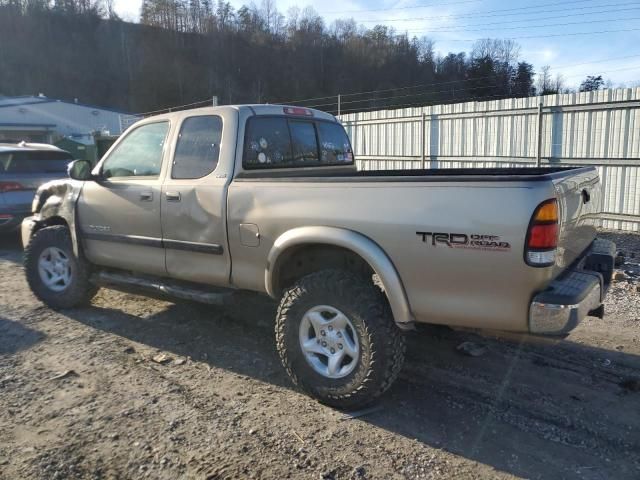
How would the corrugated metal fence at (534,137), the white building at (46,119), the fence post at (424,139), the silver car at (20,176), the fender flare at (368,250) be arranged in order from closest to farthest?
the fender flare at (368,250) < the silver car at (20,176) < the corrugated metal fence at (534,137) < the fence post at (424,139) < the white building at (46,119)

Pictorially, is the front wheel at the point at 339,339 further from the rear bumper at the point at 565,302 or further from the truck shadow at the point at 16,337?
the truck shadow at the point at 16,337

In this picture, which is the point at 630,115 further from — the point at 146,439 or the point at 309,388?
the point at 146,439

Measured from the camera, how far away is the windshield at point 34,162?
28.7ft

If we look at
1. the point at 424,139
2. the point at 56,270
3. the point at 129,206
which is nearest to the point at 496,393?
the point at 129,206

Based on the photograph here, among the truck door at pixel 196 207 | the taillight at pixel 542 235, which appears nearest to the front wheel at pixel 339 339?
the truck door at pixel 196 207

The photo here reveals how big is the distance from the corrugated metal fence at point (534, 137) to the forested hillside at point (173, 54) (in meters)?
41.9

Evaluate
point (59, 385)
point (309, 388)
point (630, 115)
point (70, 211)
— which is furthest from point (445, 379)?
point (630, 115)

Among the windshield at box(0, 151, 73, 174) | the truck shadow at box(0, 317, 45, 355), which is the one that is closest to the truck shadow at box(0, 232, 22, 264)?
the windshield at box(0, 151, 73, 174)

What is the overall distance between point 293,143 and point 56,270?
2.91 metres

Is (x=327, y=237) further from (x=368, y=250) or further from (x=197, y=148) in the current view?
(x=197, y=148)

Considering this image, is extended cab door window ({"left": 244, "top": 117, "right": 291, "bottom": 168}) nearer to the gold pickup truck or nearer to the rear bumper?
the gold pickup truck

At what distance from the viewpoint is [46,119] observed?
130ft

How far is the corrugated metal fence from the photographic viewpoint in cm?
922

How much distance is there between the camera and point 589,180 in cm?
354
